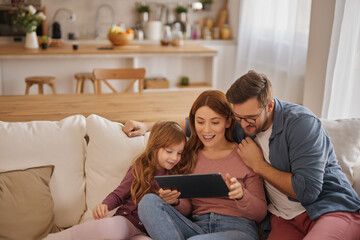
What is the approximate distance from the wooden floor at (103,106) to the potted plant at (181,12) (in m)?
3.33

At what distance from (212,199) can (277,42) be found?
129 inches

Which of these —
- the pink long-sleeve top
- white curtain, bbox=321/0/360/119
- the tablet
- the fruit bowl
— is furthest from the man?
the fruit bowl

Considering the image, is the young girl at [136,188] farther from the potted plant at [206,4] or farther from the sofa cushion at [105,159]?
the potted plant at [206,4]

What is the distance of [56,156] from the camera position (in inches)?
83.6

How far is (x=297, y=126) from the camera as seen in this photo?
175 cm

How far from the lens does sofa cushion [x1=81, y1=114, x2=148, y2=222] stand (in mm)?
2117

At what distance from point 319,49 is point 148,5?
326 centimetres

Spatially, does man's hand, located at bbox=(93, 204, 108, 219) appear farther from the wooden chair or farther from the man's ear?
the wooden chair

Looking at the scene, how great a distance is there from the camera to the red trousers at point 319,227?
168cm

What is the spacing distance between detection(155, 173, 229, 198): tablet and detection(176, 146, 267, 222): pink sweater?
0.13 metres

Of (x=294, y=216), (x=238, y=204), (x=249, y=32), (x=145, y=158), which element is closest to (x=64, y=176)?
(x=145, y=158)

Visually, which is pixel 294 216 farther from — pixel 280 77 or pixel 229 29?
pixel 229 29

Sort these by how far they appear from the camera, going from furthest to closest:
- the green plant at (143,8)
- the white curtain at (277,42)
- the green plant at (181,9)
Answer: the green plant at (181,9)
the green plant at (143,8)
the white curtain at (277,42)

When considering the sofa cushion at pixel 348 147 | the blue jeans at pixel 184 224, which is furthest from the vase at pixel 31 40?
the sofa cushion at pixel 348 147
